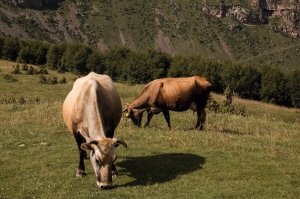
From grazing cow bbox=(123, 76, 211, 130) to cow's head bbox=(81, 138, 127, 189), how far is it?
9479mm

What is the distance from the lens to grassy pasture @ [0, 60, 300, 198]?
957 cm

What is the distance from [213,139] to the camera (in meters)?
15.3

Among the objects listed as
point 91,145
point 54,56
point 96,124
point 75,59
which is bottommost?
point 75,59

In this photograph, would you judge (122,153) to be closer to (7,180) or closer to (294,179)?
(7,180)

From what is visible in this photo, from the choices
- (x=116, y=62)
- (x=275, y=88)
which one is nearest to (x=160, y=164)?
(x=275, y=88)

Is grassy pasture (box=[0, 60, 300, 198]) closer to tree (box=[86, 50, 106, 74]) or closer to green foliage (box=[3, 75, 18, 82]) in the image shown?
green foliage (box=[3, 75, 18, 82])

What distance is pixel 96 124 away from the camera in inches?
379

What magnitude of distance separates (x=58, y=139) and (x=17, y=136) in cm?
205

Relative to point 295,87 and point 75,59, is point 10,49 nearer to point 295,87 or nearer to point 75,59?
point 75,59

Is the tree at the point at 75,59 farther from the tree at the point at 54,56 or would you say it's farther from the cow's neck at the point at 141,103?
the cow's neck at the point at 141,103

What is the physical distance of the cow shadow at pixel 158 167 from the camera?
10.6 m

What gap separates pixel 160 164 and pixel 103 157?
358 centimetres

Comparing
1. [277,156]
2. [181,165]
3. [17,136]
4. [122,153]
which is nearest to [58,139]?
[17,136]

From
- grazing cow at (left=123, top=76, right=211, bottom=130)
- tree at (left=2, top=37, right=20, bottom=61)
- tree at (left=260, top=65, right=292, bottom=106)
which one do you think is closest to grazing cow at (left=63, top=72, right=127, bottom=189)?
grazing cow at (left=123, top=76, right=211, bottom=130)
